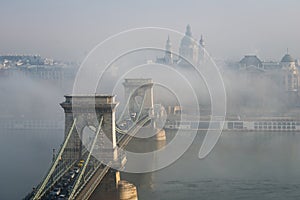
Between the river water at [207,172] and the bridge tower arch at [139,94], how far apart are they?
2956 millimetres

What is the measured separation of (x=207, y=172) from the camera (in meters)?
10.4

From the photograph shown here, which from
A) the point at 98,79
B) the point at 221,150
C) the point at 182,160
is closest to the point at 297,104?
the point at 98,79

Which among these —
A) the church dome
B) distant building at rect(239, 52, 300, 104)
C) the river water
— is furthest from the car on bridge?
the church dome

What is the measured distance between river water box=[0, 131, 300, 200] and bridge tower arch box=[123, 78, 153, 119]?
9.70 feet

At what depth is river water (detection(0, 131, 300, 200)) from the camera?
873 cm

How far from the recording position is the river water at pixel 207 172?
8.73 meters

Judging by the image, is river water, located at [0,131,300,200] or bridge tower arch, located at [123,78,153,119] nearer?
river water, located at [0,131,300,200]

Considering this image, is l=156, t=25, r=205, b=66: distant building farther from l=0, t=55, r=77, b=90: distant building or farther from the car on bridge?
the car on bridge

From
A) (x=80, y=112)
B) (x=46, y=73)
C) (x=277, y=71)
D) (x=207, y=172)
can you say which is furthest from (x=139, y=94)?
(x=277, y=71)

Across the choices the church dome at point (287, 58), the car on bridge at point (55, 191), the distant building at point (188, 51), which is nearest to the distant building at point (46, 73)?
the distant building at point (188, 51)

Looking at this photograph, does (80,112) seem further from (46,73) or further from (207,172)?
(46,73)

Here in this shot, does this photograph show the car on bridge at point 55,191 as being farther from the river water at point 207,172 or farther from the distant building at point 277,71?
the distant building at point 277,71

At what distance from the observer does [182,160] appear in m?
11.8

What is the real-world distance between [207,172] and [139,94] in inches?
277
